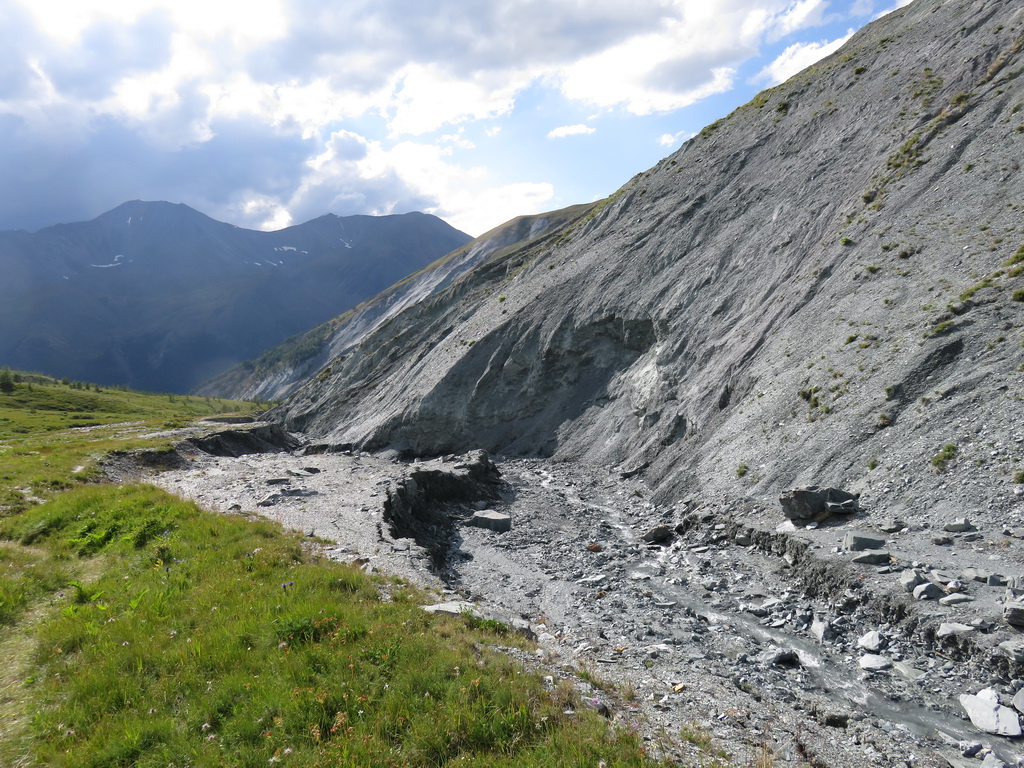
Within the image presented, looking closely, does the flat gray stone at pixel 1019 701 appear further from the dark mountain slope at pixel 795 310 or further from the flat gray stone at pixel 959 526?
the dark mountain slope at pixel 795 310

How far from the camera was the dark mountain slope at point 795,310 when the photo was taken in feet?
66.8

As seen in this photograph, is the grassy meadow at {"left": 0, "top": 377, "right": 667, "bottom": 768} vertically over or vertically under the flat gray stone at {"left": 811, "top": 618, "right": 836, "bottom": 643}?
over

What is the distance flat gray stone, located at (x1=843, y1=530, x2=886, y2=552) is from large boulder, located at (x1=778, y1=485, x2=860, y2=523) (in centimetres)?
215

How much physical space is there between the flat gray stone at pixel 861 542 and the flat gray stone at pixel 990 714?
536 centimetres

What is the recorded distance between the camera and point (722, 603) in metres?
15.8

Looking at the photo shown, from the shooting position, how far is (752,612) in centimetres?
1509

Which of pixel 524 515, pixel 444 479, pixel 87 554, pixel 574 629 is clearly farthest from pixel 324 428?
pixel 574 629

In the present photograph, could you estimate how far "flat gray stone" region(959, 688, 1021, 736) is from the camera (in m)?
9.20

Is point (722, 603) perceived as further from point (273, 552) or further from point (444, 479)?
point (444, 479)

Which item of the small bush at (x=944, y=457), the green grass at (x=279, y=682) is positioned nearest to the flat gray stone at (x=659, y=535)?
the small bush at (x=944, y=457)

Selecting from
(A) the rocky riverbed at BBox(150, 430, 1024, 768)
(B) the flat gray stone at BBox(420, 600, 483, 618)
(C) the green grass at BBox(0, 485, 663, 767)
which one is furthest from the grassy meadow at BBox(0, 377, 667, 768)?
(A) the rocky riverbed at BBox(150, 430, 1024, 768)

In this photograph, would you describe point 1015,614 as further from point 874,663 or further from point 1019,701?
point 874,663

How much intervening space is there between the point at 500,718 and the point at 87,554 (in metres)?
13.7

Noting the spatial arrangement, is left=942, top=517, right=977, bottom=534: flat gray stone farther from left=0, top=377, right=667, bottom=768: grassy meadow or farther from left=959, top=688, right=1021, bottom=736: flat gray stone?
left=0, top=377, right=667, bottom=768: grassy meadow
